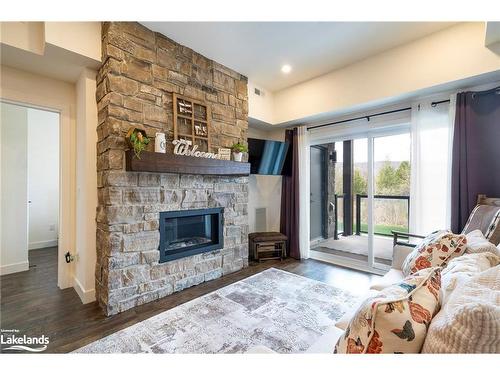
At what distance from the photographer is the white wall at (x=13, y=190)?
3.08 m

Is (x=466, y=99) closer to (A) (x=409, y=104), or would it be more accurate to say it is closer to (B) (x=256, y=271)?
(A) (x=409, y=104)

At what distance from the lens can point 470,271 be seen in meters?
1.16

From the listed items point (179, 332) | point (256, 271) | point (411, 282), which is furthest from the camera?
point (256, 271)

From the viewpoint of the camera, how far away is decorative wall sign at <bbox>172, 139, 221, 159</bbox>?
8.33ft

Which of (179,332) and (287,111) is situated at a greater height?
(287,111)

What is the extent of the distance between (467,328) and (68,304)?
3.10 m

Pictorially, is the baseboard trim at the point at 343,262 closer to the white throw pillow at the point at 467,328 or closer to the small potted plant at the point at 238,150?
the small potted plant at the point at 238,150

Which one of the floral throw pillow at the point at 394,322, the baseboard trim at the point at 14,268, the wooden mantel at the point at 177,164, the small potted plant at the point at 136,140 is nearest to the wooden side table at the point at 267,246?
the wooden mantel at the point at 177,164

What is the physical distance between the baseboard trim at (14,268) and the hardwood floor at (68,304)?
0.30ft

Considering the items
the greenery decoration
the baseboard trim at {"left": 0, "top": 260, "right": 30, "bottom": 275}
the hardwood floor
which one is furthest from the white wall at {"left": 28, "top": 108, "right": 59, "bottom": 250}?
the greenery decoration

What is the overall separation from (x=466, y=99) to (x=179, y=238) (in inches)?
139

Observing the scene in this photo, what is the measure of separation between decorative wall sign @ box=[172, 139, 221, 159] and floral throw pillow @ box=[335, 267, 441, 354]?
7.33ft
